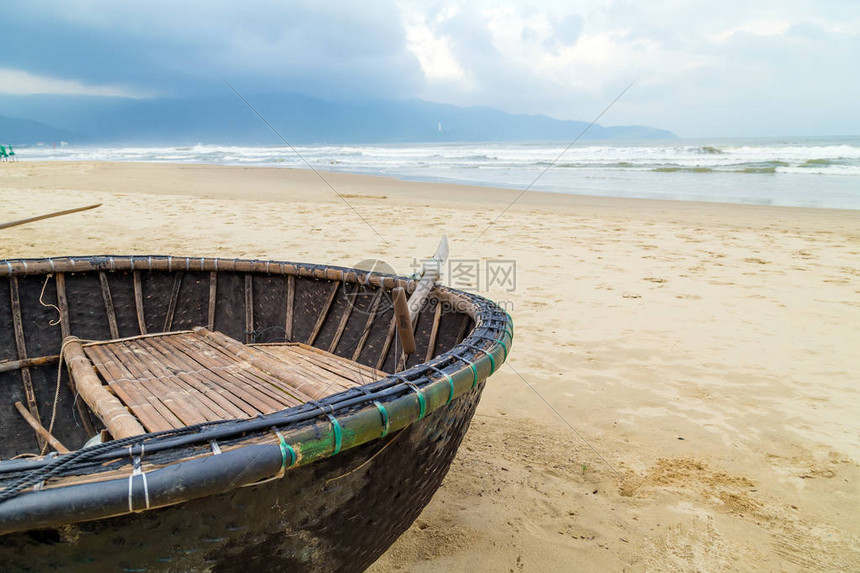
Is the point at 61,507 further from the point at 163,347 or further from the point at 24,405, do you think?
the point at 24,405

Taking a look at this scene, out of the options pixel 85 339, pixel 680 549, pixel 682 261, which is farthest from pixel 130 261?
pixel 682 261

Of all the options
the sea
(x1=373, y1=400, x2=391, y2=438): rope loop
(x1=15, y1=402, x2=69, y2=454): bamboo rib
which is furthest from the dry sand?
the sea

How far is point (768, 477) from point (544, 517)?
1026 millimetres

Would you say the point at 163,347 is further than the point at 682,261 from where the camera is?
No

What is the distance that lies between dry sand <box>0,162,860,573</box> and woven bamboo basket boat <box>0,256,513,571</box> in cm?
58

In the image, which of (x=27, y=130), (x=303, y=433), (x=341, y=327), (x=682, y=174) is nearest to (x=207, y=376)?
(x=341, y=327)

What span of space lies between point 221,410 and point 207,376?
16.2 inches

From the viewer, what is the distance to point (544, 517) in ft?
6.55

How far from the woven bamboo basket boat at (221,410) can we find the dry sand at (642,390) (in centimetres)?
58

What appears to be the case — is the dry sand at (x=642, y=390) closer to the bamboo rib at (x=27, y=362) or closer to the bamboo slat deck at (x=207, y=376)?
the bamboo slat deck at (x=207, y=376)

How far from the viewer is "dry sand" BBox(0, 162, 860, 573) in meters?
1.88

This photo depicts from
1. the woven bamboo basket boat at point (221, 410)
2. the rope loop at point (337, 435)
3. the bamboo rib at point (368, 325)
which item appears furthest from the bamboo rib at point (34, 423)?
the rope loop at point (337, 435)

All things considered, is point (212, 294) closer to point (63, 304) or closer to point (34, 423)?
point (63, 304)

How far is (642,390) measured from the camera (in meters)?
2.98
